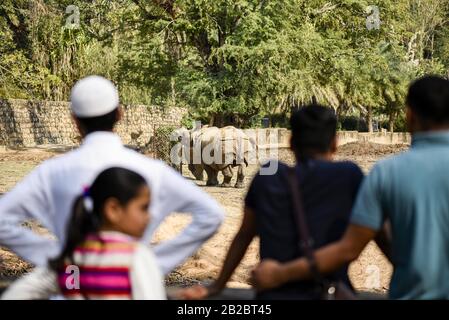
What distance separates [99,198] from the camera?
2.82 meters

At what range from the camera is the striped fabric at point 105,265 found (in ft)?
Result: 8.99

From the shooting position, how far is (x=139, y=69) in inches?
1091

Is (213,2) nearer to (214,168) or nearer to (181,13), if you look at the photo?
(181,13)

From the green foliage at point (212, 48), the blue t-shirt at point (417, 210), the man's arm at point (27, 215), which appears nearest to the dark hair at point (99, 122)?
the man's arm at point (27, 215)

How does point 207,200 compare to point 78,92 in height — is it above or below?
below

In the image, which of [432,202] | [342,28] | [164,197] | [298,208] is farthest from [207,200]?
[342,28]

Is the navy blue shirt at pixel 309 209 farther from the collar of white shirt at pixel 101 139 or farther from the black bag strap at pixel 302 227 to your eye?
the collar of white shirt at pixel 101 139

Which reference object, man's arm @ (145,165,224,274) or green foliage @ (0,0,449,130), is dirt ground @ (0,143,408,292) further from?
green foliage @ (0,0,449,130)

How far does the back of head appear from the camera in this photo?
10.5ft

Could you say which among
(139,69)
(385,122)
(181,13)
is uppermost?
(181,13)

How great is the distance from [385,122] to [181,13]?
27.6 meters

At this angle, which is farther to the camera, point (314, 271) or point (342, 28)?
point (342, 28)

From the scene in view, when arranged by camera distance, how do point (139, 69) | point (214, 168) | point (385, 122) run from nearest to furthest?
point (214, 168) < point (139, 69) < point (385, 122)

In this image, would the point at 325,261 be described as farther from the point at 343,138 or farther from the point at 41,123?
the point at 343,138
